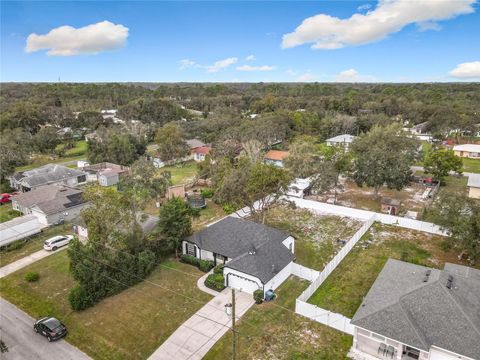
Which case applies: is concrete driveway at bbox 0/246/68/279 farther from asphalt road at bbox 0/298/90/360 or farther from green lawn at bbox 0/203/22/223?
green lawn at bbox 0/203/22/223

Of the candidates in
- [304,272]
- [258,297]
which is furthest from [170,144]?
[258,297]

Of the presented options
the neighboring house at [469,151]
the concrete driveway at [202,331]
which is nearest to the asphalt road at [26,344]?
the concrete driveway at [202,331]

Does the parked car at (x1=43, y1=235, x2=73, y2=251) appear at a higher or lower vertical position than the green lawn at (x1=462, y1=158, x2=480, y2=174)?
higher

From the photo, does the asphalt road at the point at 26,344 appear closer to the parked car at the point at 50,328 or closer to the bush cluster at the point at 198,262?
the parked car at the point at 50,328

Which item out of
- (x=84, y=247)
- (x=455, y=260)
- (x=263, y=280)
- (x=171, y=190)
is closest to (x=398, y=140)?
(x=455, y=260)

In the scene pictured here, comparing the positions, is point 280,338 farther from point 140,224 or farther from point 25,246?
point 25,246

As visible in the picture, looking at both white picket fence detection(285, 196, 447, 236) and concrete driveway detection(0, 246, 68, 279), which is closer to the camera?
concrete driveway detection(0, 246, 68, 279)

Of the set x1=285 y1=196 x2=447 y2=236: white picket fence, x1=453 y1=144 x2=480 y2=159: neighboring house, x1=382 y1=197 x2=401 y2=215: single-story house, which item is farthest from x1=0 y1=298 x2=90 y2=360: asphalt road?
x1=453 y1=144 x2=480 y2=159: neighboring house
